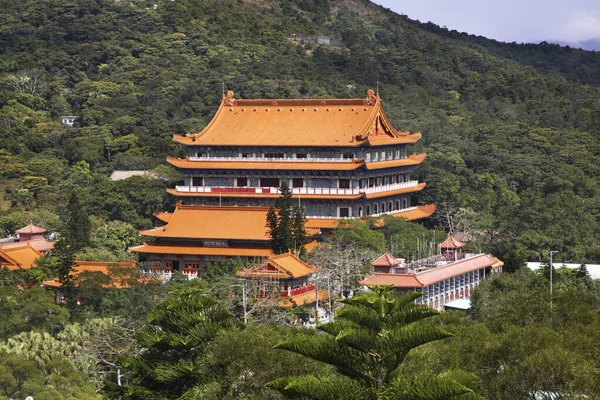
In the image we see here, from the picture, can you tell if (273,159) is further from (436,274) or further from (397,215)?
(436,274)

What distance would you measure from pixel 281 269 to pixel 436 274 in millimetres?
6707

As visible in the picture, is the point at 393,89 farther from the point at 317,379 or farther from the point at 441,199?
the point at 317,379

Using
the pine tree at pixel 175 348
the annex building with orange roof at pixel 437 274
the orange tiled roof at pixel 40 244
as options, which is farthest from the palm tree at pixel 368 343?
the orange tiled roof at pixel 40 244

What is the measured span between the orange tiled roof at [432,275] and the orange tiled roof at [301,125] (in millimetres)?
14217

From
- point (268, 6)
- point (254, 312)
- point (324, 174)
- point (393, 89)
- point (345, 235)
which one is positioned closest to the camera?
point (254, 312)

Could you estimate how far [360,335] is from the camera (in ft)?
81.2

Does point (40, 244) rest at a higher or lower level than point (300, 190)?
lower

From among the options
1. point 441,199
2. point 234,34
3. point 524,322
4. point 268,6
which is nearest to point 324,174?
point 441,199

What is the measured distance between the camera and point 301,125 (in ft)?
249

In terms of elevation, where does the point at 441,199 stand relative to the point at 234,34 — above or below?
below

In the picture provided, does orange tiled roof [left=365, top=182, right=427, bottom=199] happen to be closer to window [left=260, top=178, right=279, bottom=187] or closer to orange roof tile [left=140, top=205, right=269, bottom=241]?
window [left=260, top=178, right=279, bottom=187]

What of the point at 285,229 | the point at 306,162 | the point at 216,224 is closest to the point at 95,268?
the point at 216,224

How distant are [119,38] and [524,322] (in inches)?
3877

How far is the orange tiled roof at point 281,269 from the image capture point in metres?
55.4
